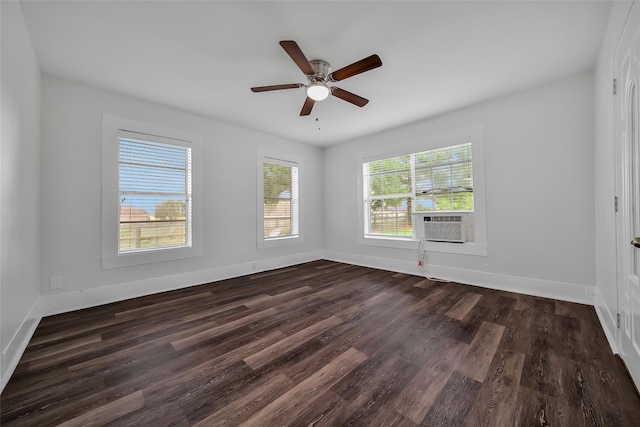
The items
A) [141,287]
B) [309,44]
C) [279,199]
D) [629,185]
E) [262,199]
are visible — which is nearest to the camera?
[629,185]

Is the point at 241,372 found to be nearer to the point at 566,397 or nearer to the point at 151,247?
the point at 566,397

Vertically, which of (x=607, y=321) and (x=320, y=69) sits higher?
(x=320, y=69)


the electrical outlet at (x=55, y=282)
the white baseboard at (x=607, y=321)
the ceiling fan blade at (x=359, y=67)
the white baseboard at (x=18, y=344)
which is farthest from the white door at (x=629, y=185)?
the electrical outlet at (x=55, y=282)

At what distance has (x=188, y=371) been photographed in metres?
1.68

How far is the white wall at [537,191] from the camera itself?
276 centimetres

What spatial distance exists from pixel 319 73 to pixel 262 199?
102 inches

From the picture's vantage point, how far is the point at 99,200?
2939 mm

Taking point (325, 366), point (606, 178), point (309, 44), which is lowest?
point (325, 366)

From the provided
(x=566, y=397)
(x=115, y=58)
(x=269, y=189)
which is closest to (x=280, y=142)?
(x=269, y=189)

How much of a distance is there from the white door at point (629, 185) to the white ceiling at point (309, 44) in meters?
0.64

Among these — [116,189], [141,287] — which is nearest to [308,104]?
[116,189]

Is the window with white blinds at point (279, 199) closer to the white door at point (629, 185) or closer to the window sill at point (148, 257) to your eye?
the window sill at point (148, 257)

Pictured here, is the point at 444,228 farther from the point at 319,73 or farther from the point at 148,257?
the point at 148,257

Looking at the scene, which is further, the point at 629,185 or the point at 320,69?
the point at 320,69
